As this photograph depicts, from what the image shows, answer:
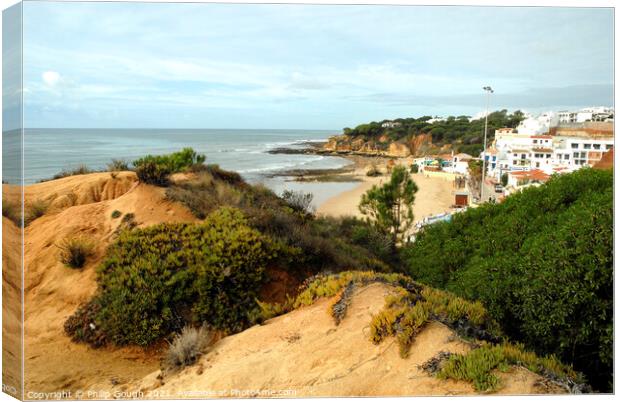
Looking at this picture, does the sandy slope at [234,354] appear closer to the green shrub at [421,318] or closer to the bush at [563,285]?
the green shrub at [421,318]

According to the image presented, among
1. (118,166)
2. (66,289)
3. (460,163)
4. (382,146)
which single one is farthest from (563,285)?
(118,166)

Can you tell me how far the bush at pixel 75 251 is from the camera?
5699 millimetres

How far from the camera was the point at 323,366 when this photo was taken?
4.12 metres

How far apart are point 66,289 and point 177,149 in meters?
2.51

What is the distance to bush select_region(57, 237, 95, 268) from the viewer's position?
5699 mm

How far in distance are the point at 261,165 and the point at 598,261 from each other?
5189mm

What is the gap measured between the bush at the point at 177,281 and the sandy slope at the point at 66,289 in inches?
8.3

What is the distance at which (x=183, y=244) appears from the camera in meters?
5.89

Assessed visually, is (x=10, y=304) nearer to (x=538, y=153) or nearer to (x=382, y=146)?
(x=382, y=146)

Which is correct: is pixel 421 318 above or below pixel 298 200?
below

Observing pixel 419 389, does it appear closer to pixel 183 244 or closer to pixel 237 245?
pixel 237 245

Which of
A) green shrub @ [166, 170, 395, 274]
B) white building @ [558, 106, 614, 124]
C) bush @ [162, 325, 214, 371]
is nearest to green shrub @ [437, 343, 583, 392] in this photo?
bush @ [162, 325, 214, 371]

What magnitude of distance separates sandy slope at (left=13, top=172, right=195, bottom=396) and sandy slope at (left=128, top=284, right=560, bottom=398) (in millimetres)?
530

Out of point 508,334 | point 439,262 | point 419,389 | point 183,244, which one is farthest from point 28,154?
point 439,262
